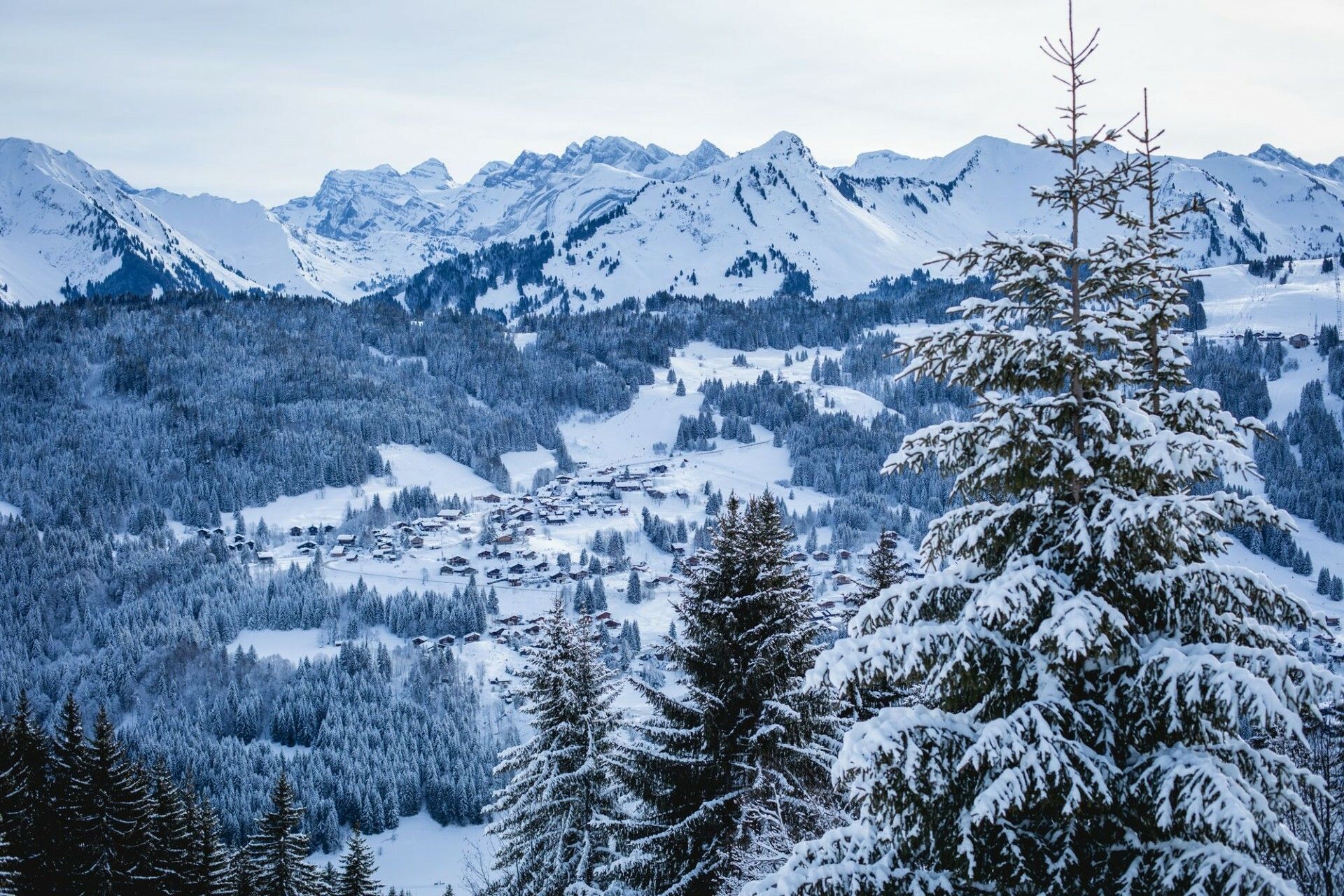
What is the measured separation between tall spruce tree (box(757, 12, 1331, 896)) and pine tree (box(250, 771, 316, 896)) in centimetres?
2937

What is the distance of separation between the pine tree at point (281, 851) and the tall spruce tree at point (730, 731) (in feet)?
69.2

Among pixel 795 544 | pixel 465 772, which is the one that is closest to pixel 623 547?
pixel 795 544

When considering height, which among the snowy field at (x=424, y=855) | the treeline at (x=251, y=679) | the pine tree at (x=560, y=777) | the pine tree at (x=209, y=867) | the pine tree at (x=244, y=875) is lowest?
the snowy field at (x=424, y=855)

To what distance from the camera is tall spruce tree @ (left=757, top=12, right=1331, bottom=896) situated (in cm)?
690

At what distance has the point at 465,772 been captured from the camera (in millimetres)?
82438

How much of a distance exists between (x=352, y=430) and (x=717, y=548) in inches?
7226

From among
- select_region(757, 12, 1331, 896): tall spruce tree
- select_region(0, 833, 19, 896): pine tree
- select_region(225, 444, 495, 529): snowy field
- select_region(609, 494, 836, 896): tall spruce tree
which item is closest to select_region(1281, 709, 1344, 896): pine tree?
select_region(757, 12, 1331, 896): tall spruce tree

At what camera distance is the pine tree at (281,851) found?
3145 cm

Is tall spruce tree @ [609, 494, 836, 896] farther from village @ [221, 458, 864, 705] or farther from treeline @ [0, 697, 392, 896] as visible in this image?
village @ [221, 458, 864, 705]

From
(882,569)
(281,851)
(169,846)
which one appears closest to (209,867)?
(169,846)

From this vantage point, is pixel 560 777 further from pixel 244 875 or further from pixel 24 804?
pixel 24 804

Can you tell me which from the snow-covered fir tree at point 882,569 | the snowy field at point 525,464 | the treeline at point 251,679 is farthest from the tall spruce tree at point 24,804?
the snowy field at point 525,464

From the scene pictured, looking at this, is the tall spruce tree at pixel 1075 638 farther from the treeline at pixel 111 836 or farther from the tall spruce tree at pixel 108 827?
the tall spruce tree at pixel 108 827

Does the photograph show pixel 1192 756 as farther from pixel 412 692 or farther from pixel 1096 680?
pixel 412 692
